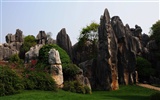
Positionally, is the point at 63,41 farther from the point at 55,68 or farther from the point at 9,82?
the point at 9,82

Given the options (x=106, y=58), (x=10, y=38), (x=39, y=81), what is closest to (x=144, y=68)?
(x=106, y=58)

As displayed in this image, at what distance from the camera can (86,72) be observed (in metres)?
24.5

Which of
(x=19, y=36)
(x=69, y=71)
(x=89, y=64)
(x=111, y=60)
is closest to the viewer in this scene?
(x=69, y=71)

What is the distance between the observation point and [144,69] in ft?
101

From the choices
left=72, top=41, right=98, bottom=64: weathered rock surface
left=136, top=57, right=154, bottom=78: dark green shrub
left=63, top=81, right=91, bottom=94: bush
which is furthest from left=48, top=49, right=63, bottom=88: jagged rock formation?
left=136, top=57, right=154, bottom=78: dark green shrub

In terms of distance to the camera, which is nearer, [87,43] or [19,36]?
[87,43]

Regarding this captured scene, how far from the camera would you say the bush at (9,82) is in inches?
569

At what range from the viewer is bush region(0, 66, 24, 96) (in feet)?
47.4

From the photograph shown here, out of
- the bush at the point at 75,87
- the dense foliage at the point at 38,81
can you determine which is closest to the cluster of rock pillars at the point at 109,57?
the bush at the point at 75,87

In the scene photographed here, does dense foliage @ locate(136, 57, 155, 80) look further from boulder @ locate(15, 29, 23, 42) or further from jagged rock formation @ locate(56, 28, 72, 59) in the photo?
boulder @ locate(15, 29, 23, 42)

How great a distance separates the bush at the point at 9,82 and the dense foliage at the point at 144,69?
1879cm

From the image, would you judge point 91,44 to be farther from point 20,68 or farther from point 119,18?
point 20,68

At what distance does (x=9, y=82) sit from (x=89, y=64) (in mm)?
11126

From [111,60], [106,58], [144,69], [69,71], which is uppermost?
[106,58]
